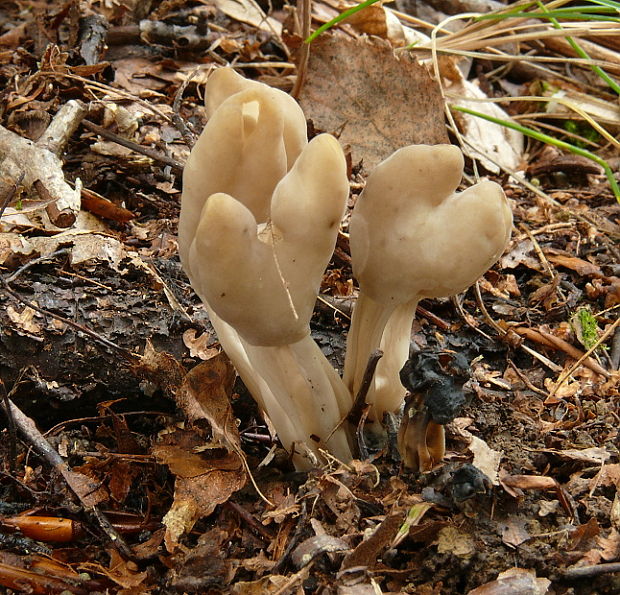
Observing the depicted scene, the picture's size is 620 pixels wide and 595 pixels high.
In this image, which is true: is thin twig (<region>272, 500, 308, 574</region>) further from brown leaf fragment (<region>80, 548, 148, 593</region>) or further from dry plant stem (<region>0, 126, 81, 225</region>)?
dry plant stem (<region>0, 126, 81, 225</region>)

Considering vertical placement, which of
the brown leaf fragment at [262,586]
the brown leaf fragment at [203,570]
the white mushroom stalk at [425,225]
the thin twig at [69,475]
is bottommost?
the thin twig at [69,475]

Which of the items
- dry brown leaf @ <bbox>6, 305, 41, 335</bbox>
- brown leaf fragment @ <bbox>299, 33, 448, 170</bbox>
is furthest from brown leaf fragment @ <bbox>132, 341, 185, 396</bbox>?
brown leaf fragment @ <bbox>299, 33, 448, 170</bbox>

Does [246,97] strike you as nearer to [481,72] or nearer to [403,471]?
[403,471]


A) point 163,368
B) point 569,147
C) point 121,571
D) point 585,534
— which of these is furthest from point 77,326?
point 569,147

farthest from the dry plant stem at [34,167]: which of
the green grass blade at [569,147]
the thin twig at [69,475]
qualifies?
the green grass blade at [569,147]

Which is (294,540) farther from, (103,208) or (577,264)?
(577,264)

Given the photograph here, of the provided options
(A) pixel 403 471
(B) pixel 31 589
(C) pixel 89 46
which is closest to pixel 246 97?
(A) pixel 403 471

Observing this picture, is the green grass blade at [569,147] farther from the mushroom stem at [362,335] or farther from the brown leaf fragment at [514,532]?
the brown leaf fragment at [514,532]
